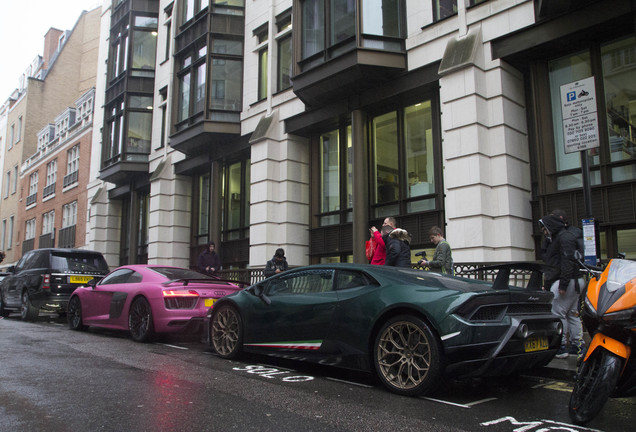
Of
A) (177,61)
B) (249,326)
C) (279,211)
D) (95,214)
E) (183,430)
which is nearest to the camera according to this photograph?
(183,430)

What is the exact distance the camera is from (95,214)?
26109 millimetres

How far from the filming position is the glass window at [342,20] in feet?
43.8

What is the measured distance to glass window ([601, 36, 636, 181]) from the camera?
9.63 m

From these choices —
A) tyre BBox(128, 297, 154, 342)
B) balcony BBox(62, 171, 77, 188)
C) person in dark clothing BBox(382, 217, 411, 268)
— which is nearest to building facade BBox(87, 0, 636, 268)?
person in dark clothing BBox(382, 217, 411, 268)

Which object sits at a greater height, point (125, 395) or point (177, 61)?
Result: point (177, 61)

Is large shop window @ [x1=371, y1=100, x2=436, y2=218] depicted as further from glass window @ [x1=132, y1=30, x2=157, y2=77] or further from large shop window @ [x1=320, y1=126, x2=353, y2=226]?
glass window @ [x1=132, y1=30, x2=157, y2=77]

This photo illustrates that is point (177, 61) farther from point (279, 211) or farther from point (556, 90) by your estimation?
point (556, 90)

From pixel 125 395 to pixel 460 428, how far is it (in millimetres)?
2967

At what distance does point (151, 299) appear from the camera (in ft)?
28.2

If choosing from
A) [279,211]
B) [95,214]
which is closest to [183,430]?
[279,211]

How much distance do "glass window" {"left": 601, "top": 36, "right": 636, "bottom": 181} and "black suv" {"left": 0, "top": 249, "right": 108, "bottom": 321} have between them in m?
11.9

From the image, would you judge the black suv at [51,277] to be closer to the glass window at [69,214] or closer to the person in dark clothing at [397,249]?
the person in dark clothing at [397,249]

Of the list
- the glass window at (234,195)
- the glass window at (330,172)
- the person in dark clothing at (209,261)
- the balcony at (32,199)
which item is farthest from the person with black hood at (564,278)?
the balcony at (32,199)

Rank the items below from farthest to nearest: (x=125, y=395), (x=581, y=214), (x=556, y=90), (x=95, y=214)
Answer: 1. (x=95, y=214)
2. (x=556, y=90)
3. (x=581, y=214)
4. (x=125, y=395)
